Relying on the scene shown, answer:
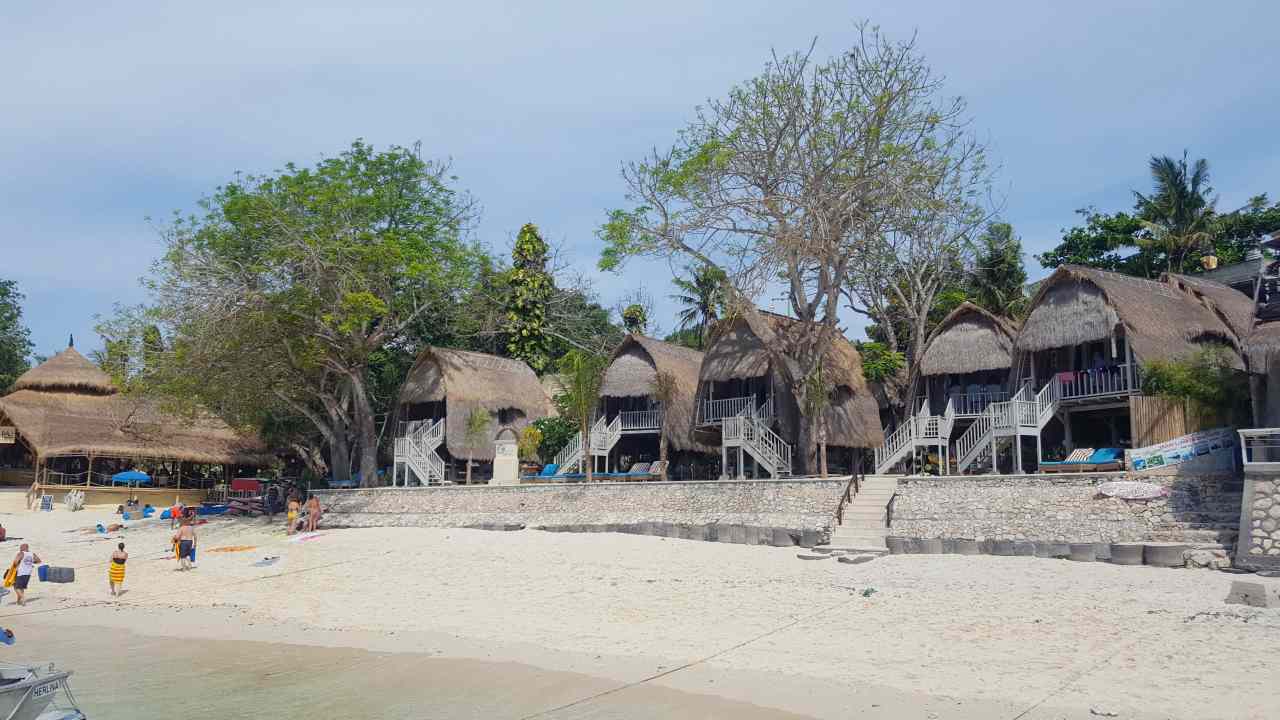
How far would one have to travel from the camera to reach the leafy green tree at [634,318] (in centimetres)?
4291

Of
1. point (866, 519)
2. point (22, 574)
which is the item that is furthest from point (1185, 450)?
point (22, 574)

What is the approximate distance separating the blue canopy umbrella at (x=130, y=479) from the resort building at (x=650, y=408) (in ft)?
49.3

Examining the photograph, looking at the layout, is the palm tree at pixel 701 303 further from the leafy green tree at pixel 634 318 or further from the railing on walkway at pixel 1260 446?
the railing on walkway at pixel 1260 446

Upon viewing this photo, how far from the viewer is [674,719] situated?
885cm

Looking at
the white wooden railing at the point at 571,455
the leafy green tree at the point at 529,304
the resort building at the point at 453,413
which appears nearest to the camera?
the white wooden railing at the point at 571,455

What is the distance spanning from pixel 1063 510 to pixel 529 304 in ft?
85.0

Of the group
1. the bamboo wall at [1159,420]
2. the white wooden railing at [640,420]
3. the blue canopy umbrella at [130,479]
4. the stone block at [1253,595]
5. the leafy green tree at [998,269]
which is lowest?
the stone block at [1253,595]

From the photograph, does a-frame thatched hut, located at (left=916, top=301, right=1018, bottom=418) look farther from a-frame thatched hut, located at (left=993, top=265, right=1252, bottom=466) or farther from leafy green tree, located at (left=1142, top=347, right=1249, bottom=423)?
leafy green tree, located at (left=1142, top=347, right=1249, bottom=423)

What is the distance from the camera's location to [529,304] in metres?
38.8

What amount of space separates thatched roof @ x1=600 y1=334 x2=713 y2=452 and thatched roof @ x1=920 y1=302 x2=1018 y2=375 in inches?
261

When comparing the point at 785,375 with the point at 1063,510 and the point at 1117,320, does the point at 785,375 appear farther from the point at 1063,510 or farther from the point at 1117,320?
the point at 1063,510

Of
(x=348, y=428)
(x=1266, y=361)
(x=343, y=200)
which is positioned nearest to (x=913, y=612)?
(x=1266, y=361)

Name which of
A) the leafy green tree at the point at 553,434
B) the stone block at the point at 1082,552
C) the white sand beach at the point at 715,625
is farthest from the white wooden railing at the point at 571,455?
the stone block at the point at 1082,552

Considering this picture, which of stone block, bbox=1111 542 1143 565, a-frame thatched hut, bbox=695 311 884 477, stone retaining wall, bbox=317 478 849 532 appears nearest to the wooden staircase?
stone retaining wall, bbox=317 478 849 532
